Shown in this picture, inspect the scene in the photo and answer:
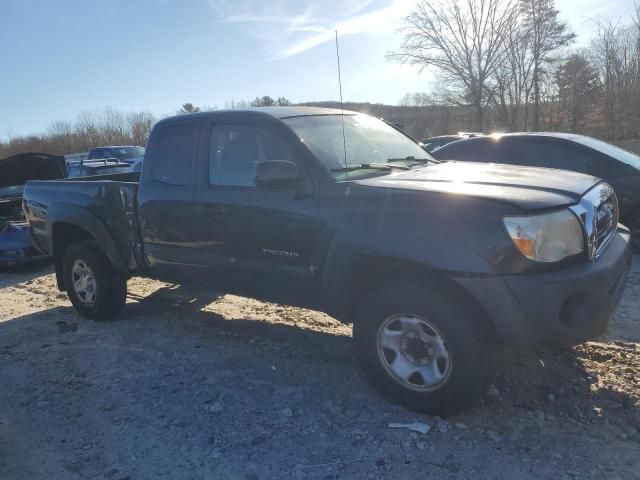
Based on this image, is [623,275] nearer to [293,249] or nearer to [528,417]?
[528,417]

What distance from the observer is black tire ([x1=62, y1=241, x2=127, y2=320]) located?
5441 millimetres

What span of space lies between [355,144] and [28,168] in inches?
314

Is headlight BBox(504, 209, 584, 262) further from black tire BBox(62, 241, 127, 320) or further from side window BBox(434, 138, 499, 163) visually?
side window BBox(434, 138, 499, 163)

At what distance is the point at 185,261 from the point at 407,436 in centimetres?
237

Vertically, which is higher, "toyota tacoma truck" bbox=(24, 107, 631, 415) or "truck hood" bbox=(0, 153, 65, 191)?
"truck hood" bbox=(0, 153, 65, 191)

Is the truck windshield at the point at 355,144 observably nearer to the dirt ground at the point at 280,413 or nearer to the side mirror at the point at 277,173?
the side mirror at the point at 277,173

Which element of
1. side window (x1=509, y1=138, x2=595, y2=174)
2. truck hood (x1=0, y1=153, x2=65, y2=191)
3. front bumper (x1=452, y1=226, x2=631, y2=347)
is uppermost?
truck hood (x1=0, y1=153, x2=65, y2=191)

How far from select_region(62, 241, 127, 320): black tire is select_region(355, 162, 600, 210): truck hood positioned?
3.10m

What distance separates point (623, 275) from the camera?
3.44 m

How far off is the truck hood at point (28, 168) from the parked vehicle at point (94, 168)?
138 inches

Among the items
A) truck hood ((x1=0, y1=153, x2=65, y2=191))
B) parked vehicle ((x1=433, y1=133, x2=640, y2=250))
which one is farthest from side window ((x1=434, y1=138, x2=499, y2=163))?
truck hood ((x1=0, y1=153, x2=65, y2=191))

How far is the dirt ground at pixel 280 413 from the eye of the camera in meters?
2.96

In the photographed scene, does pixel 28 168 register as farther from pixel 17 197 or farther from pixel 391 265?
pixel 391 265

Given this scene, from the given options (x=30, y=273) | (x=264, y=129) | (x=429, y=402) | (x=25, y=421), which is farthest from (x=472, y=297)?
(x=30, y=273)
